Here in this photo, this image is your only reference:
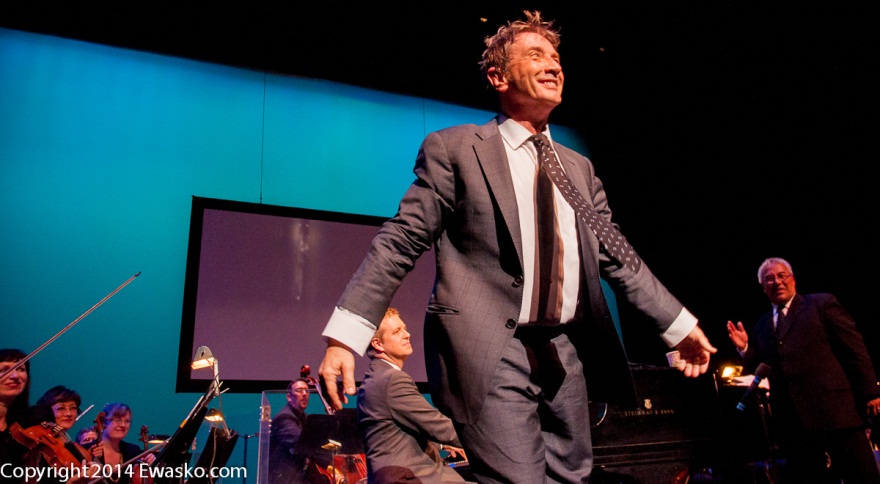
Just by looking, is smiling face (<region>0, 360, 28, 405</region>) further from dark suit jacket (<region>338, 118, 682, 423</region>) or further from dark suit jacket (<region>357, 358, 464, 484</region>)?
dark suit jacket (<region>338, 118, 682, 423</region>)

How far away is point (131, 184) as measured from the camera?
5.32 metres

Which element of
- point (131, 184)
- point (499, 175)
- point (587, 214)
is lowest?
point (587, 214)

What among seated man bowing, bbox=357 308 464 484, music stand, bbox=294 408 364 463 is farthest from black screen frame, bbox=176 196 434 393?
seated man bowing, bbox=357 308 464 484

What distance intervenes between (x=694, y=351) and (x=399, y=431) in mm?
1821

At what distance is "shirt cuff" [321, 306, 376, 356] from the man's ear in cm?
87

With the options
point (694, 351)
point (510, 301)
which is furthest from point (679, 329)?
point (510, 301)

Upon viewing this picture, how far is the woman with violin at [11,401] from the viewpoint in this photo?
299 centimetres

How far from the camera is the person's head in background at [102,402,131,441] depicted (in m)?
4.46

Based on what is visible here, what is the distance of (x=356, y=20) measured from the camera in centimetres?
588

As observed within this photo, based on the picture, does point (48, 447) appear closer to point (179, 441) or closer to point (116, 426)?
point (179, 441)

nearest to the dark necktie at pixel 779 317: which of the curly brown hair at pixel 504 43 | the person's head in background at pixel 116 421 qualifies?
the curly brown hair at pixel 504 43

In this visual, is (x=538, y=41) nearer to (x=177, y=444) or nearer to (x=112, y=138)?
(x=177, y=444)

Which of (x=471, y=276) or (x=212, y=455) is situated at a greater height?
(x=471, y=276)

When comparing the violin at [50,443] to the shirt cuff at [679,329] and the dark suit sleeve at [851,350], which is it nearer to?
the shirt cuff at [679,329]
